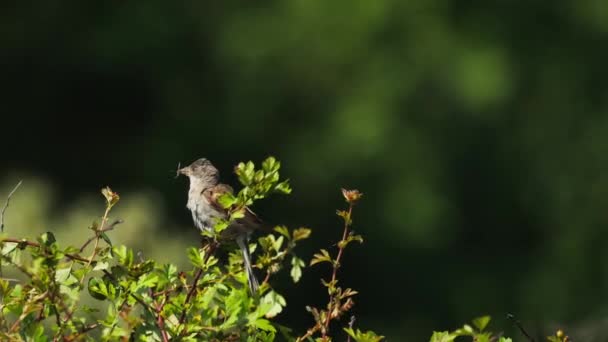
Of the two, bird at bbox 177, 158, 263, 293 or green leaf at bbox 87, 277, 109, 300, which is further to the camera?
bird at bbox 177, 158, 263, 293

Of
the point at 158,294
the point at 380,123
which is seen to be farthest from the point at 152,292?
the point at 380,123

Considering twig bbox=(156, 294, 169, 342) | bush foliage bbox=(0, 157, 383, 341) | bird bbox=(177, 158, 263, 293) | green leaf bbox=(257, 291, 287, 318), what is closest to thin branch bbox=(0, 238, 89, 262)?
bush foliage bbox=(0, 157, 383, 341)

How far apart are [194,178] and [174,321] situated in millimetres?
2480

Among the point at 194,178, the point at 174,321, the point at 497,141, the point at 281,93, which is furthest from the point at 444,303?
the point at 174,321

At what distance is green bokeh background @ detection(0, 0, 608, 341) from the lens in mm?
11656

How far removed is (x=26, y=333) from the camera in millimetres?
2217

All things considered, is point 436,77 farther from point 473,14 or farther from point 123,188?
point 123,188

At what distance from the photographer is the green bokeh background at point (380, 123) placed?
11.7m

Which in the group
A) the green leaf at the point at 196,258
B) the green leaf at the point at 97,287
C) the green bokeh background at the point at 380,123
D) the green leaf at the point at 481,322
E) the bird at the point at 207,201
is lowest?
the green leaf at the point at 481,322

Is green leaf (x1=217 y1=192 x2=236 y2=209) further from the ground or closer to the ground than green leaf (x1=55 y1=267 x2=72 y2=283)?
further from the ground

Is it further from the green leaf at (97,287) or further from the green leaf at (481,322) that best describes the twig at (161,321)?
the green leaf at (481,322)

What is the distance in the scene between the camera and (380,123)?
38.7ft

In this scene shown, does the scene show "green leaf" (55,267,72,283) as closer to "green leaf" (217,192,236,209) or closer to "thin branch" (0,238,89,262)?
"thin branch" (0,238,89,262)

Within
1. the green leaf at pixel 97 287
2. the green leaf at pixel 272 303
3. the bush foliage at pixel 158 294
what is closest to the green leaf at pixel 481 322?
the bush foliage at pixel 158 294
